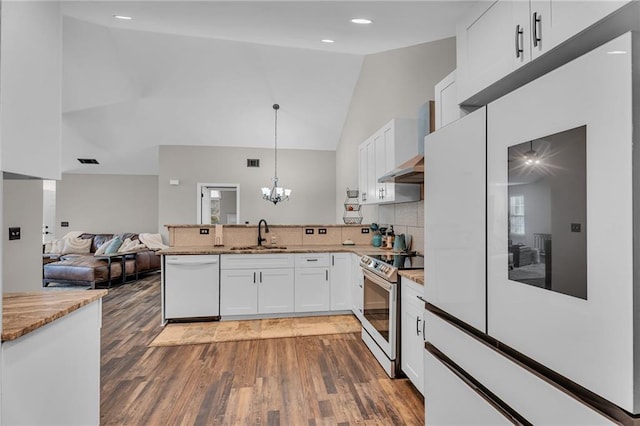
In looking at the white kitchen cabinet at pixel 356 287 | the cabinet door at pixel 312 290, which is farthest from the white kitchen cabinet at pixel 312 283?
the white kitchen cabinet at pixel 356 287

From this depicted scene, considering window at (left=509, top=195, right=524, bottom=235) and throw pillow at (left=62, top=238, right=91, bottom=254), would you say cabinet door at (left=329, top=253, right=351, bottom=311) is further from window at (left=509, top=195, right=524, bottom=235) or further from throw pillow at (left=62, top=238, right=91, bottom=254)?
throw pillow at (left=62, top=238, right=91, bottom=254)

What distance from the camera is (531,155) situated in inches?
40.1

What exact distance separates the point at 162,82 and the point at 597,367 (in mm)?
6463

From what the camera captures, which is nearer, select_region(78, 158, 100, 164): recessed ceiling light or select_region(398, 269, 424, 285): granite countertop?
select_region(398, 269, 424, 285): granite countertop

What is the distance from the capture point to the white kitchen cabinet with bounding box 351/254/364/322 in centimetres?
358

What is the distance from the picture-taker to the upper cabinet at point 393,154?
3.39 meters

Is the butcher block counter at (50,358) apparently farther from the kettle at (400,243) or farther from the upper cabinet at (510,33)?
the kettle at (400,243)

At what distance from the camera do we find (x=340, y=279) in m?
4.18

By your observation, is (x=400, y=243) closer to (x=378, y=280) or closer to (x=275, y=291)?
(x=378, y=280)

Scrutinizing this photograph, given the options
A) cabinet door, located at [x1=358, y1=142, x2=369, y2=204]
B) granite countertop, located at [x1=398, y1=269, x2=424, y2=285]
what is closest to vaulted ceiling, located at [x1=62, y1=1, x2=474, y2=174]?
cabinet door, located at [x1=358, y1=142, x2=369, y2=204]

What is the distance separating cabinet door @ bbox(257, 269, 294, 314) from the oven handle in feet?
4.19

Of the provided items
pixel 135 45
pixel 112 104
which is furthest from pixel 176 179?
pixel 135 45

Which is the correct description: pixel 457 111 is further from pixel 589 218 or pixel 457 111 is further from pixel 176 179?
pixel 176 179

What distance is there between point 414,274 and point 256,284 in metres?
2.26
